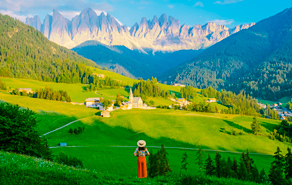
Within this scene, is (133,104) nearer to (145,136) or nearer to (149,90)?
(149,90)

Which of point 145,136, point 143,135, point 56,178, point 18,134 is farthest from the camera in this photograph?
Answer: point 143,135

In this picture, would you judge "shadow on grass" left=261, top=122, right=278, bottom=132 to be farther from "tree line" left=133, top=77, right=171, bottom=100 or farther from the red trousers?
the red trousers

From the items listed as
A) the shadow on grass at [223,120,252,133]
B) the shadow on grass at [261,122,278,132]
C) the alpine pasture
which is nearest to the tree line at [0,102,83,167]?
the alpine pasture

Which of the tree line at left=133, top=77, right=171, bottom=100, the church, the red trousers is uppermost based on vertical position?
the tree line at left=133, top=77, right=171, bottom=100

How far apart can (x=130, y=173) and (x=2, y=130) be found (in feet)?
94.5

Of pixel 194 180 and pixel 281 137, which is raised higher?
pixel 194 180

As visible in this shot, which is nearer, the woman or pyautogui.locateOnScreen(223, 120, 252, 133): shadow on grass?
the woman

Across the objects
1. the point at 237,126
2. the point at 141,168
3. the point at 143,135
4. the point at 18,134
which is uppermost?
the point at 18,134

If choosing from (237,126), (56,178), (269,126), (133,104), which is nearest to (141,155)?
(56,178)

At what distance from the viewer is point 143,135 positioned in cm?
8788

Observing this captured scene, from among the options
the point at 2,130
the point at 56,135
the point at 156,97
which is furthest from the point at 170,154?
the point at 156,97

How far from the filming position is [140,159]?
765 inches

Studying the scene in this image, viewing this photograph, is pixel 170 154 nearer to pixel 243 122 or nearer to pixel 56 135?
pixel 56 135

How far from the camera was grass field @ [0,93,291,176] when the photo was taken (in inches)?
2512
